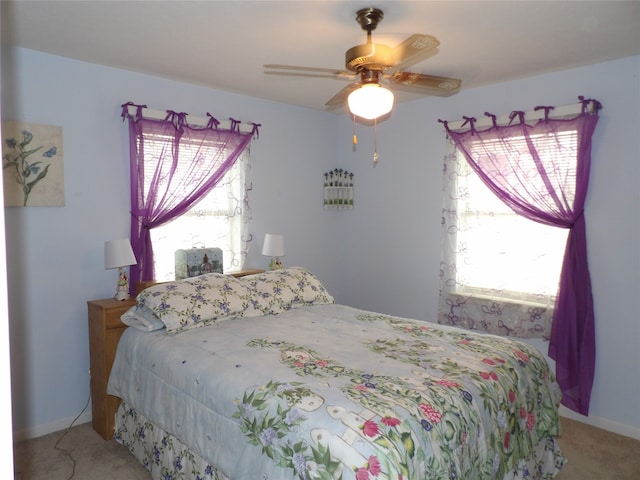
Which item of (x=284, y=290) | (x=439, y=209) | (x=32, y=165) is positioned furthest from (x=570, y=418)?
(x=32, y=165)

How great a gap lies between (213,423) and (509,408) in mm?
1373

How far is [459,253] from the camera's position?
12.8ft

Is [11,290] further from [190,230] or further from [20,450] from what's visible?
[190,230]

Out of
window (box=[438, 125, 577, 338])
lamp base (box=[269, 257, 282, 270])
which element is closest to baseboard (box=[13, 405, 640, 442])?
window (box=[438, 125, 577, 338])

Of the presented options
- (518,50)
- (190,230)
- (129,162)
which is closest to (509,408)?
(518,50)

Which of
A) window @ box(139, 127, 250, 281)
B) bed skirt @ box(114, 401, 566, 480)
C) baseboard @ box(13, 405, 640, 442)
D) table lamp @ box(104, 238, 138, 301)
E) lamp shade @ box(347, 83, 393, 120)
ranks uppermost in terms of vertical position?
lamp shade @ box(347, 83, 393, 120)

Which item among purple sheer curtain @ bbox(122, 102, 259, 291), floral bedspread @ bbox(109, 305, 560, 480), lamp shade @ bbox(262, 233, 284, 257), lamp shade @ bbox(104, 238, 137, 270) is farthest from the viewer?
lamp shade @ bbox(262, 233, 284, 257)

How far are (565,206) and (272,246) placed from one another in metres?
2.30

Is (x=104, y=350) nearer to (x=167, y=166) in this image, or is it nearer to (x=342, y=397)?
(x=167, y=166)

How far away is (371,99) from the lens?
224cm

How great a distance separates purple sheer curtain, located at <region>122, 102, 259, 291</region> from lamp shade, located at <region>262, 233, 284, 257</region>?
66 centimetres

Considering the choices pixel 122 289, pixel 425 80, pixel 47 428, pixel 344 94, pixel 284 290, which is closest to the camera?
pixel 425 80

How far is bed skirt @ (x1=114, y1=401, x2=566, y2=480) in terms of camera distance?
7.16ft

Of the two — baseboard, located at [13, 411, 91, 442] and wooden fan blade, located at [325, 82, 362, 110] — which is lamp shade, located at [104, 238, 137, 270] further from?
wooden fan blade, located at [325, 82, 362, 110]
